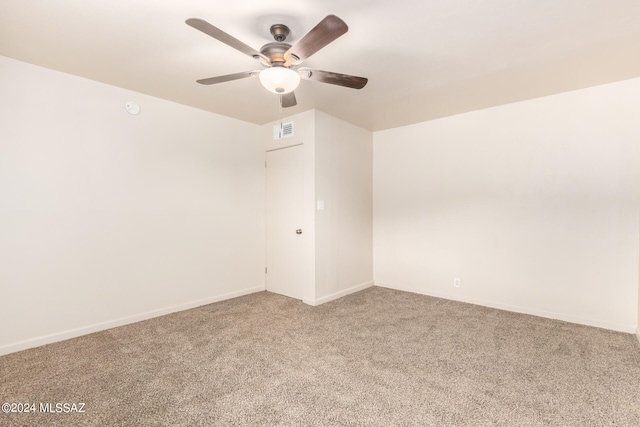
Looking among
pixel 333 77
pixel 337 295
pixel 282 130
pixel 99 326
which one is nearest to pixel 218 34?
pixel 333 77

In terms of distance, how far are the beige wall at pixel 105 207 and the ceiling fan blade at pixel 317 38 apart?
2.13 metres

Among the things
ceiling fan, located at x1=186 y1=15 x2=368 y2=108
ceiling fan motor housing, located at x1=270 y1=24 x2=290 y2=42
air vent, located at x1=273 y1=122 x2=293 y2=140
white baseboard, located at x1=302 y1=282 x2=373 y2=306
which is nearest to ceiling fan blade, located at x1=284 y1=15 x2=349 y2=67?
ceiling fan, located at x1=186 y1=15 x2=368 y2=108

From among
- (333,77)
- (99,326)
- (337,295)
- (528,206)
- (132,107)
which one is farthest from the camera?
(337,295)

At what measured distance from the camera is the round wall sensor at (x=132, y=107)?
3.15 meters

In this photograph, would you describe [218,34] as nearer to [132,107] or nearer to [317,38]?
[317,38]

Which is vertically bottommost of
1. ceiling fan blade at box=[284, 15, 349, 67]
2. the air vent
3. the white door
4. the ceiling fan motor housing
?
the white door

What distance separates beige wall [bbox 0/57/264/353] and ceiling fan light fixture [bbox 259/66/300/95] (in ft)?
6.59

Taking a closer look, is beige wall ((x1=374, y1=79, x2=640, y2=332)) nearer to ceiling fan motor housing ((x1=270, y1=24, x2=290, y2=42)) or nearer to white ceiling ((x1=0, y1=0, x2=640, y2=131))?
white ceiling ((x1=0, y1=0, x2=640, y2=131))

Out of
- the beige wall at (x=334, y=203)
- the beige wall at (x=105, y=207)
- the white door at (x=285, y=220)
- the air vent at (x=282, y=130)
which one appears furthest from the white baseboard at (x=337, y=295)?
the air vent at (x=282, y=130)

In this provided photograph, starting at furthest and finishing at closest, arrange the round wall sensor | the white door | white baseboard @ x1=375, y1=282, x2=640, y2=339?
the white door
the round wall sensor
white baseboard @ x1=375, y1=282, x2=640, y2=339

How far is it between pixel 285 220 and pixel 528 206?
298 centimetres

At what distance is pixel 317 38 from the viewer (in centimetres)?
170

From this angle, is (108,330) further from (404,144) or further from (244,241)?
(404,144)

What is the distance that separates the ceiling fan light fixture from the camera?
197 cm
